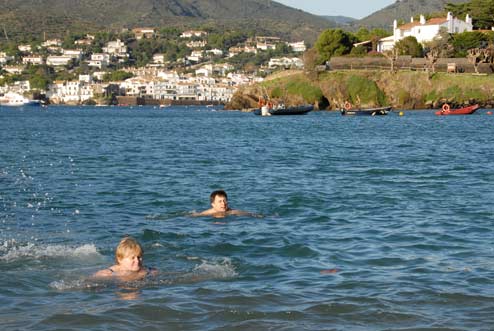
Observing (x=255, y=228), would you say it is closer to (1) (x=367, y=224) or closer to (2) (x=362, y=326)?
(1) (x=367, y=224)

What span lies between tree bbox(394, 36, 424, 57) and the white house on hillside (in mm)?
6346

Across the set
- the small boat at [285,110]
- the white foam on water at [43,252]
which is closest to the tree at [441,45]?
the small boat at [285,110]

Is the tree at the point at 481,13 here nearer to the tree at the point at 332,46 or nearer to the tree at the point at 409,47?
the tree at the point at 409,47

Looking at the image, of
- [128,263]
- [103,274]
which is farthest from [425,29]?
[128,263]

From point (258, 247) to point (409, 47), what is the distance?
132 m

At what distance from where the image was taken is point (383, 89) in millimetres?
128250

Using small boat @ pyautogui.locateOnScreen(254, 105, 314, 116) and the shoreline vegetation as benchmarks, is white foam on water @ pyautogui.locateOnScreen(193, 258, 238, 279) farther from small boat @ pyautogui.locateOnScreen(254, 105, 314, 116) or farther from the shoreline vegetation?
the shoreline vegetation

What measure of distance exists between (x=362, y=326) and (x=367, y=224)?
25.7 feet

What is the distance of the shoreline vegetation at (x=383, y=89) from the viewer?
123 metres

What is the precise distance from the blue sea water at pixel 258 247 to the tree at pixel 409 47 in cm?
11185

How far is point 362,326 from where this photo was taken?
35.6 ft

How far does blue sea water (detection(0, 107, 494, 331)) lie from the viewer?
1145cm

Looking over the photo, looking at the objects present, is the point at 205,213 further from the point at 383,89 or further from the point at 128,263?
the point at 383,89

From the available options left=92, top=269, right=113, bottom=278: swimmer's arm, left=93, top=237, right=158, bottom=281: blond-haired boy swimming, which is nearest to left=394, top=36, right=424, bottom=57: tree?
left=92, top=269, right=113, bottom=278: swimmer's arm
